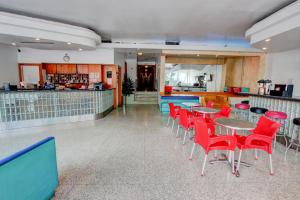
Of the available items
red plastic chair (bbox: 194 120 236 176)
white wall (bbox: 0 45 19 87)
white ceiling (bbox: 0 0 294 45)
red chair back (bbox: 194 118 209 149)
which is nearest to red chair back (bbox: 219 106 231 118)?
red plastic chair (bbox: 194 120 236 176)

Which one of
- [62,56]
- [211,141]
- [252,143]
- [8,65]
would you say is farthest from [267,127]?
[8,65]

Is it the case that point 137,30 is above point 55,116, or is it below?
above

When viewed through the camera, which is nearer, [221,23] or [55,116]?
[221,23]

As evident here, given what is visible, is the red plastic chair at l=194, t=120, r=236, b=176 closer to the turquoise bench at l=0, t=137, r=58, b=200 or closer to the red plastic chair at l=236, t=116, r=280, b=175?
the red plastic chair at l=236, t=116, r=280, b=175

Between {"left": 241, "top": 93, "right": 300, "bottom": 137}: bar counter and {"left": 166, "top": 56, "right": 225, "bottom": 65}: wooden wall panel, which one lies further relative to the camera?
{"left": 166, "top": 56, "right": 225, "bottom": 65}: wooden wall panel

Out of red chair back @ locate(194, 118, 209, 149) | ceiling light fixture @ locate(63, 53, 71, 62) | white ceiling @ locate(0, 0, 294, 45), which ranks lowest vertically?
red chair back @ locate(194, 118, 209, 149)

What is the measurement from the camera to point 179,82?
Answer: 10078 mm

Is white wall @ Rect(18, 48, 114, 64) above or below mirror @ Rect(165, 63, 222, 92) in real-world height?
above

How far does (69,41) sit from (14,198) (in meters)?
4.82

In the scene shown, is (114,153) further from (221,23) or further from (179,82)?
A: (179,82)

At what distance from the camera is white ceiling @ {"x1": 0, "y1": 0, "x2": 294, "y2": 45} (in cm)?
354

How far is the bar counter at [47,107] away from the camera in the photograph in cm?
460

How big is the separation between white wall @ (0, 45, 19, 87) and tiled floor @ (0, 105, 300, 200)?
3583 mm

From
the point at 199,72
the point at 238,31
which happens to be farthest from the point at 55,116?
the point at 199,72
